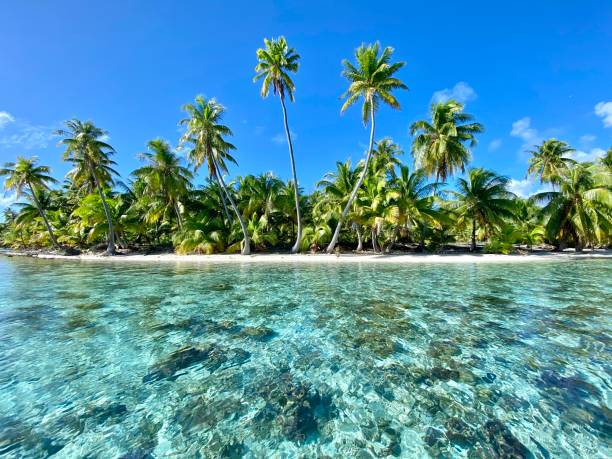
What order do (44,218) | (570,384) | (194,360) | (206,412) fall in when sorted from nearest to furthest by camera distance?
1. (206,412)
2. (570,384)
3. (194,360)
4. (44,218)

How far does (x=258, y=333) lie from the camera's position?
5.08 m

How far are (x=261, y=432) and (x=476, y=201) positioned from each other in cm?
2379

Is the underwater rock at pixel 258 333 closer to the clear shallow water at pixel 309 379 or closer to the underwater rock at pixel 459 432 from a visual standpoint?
the clear shallow water at pixel 309 379

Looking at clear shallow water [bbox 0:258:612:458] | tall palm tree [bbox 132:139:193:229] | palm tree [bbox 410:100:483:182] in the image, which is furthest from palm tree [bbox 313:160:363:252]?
clear shallow water [bbox 0:258:612:458]

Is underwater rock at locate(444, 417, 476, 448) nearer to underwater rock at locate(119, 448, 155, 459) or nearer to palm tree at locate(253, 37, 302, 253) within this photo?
underwater rock at locate(119, 448, 155, 459)

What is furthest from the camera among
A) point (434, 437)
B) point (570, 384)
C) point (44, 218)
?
point (44, 218)

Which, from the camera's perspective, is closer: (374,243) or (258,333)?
(258,333)

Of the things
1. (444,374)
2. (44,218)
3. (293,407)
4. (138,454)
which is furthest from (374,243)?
(44,218)

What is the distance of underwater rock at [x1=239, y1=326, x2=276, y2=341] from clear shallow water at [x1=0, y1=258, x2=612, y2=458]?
1.9 inches

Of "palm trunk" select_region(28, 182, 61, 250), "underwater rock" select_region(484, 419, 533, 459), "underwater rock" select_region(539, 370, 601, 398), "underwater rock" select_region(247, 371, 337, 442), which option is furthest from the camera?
"palm trunk" select_region(28, 182, 61, 250)

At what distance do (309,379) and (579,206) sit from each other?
27.0 meters

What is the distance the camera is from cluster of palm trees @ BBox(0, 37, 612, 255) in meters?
19.7

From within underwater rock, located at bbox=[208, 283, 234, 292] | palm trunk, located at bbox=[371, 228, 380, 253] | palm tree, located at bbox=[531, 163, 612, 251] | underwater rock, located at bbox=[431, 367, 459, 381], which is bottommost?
underwater rock, located at bbox=[431, 367, 459, 381]

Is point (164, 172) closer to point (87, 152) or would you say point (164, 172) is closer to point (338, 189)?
point (87, 152)
